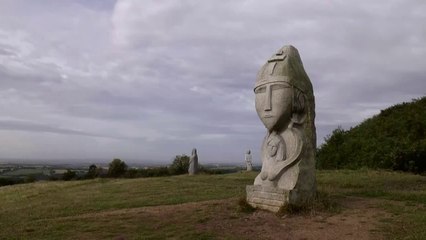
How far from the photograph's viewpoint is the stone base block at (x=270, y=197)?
10.9 meters

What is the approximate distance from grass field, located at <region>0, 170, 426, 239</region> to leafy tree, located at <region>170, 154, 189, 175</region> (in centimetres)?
1507

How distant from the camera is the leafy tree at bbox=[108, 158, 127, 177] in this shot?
35.9m

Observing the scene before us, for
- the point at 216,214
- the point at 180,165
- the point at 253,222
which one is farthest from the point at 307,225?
the point at 180,165

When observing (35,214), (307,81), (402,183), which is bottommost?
(35,214)

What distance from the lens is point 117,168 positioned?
1426 inches

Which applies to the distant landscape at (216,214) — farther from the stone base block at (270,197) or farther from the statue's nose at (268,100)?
the statue's nose at (268,100)

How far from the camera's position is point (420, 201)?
491 inches

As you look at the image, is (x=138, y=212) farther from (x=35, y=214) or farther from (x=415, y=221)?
(x=415, y=221)

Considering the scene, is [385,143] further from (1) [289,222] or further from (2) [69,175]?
(2) [69,175]

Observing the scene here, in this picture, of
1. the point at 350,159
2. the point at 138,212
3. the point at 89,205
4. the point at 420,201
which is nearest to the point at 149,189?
the point at 89,205

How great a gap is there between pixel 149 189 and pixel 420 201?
9766 millimetres

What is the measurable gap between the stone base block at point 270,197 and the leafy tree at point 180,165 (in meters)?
23.0

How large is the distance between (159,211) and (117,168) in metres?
24.9

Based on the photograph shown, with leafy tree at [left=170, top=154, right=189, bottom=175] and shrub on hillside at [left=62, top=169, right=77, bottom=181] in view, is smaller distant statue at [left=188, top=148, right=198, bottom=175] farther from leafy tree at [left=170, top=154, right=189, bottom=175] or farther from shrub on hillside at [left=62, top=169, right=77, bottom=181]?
shrub on hillside at [left=62, top=169, right=77, bottom=181]
